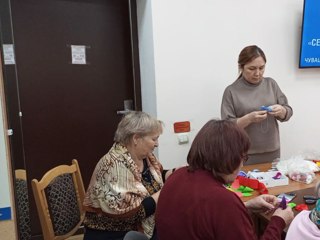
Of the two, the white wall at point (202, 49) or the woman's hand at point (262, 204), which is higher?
the white wall at point (202, 49)

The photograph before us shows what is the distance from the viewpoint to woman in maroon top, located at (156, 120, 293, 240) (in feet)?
3.33

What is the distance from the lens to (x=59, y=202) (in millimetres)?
1749

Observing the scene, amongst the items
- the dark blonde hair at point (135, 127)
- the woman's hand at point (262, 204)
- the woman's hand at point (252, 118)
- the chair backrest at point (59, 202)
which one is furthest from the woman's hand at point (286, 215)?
the chair backrest at point (59, 202)

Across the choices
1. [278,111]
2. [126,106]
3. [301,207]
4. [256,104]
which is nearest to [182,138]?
[126,106]

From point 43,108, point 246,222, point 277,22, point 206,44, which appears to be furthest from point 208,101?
point 246,222

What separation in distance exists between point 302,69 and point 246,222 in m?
2.47

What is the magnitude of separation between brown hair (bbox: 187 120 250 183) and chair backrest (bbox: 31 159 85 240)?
917 millimetres

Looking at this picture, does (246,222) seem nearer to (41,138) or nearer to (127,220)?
(127,220)

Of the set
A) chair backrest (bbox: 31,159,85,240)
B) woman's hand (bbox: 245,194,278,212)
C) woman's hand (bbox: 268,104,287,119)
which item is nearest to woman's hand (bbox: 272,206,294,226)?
→ woman's hand (bbox: 245,194,278,212)

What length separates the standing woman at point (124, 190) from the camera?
58.1 inches

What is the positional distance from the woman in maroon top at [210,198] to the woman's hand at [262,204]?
16cm

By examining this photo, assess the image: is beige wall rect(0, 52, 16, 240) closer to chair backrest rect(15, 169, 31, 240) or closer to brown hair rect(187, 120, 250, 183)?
chair backrest rect(15, 169, 31, 240)

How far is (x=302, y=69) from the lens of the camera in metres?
3.07

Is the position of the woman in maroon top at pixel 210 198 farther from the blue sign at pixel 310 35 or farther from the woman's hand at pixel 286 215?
the blue sign at pixel 310 35
